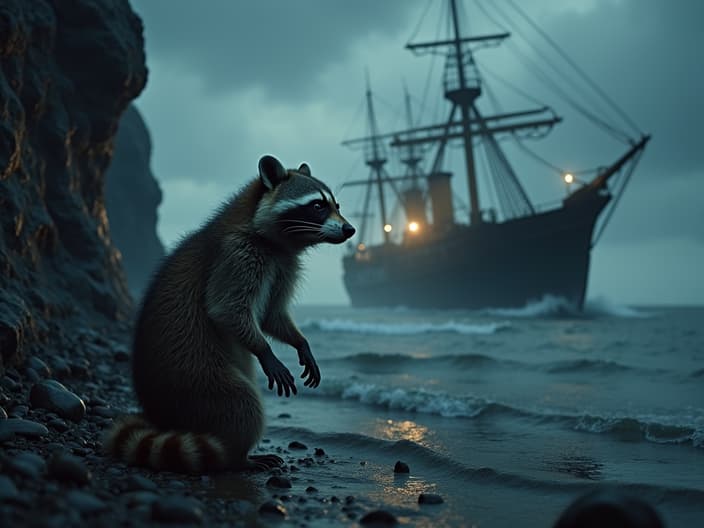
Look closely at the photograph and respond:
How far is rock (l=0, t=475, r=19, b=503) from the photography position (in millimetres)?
2377

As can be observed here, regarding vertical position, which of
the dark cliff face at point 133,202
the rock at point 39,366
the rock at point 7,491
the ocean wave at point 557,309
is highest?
the dark cliff face at point 133,202

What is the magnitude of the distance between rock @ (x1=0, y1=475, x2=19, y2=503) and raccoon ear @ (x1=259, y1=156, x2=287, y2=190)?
2494 millimetres

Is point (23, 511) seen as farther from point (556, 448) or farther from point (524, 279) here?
point (524, 279)

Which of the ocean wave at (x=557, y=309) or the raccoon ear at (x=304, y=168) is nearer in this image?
the raccoon ear at (x=304, y=168)

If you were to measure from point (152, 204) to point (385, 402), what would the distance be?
92.5 m

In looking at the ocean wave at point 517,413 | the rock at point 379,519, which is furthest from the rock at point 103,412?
the ocean wave at point 517,413

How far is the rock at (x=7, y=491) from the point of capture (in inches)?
93.6

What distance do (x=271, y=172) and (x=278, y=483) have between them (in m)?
2.08

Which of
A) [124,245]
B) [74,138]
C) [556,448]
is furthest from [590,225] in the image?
[124,245]

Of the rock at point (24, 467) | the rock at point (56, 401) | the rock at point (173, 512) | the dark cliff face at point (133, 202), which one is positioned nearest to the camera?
the rock at point (173, 512)

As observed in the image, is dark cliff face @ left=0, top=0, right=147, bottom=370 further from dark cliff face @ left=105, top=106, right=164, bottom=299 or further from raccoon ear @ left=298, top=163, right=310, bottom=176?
dark cliff face @ left=105, top=106, right=164, bottom=299

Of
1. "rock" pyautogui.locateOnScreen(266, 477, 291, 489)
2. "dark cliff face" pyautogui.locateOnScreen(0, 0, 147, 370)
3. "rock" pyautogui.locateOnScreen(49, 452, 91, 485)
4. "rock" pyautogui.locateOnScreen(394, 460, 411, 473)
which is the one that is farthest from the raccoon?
"dark cliff face" pyautogui.locateOnScreen(0, 0, 147, 370)

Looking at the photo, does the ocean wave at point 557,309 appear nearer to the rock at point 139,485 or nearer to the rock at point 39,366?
the rock at point 39,366

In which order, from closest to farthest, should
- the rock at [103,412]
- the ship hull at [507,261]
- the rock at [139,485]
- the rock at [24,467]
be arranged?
the rock at [24,467]
the rock at [139,485]
the rock at [103,412]
the ship hull at [507,261]
